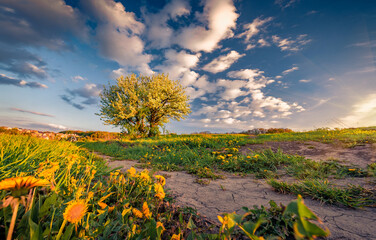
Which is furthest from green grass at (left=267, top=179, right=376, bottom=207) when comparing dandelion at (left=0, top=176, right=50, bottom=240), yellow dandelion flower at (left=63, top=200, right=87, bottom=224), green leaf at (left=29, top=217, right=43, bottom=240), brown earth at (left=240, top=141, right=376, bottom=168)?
dandelion at (left=0, top=176, right=50, bottom=240)

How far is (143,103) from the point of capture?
1956cm

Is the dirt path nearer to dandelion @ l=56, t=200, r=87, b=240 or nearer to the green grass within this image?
the green grass

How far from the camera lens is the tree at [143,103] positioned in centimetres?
1869

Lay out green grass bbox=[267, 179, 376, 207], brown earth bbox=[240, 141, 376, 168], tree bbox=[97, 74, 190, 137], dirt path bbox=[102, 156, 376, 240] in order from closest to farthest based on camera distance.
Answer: dirt path bbox=[102, 156, 376, 240] < green grass bbox=[267, 179, 376, 207] < brown earth bbox=[240, 141, 376, 168] < tree bbox=[97, 74, 190, 137]

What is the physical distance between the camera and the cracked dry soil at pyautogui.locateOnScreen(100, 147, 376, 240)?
5.46 feet

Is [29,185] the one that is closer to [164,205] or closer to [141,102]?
[164,205]

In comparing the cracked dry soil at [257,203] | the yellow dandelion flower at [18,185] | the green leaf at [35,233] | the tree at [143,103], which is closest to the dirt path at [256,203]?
the cracked dry soil at [257,203]

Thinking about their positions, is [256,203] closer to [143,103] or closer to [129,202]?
[129,202]

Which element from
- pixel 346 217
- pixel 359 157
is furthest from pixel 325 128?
pixel 346 217

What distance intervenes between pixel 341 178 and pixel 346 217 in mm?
1804

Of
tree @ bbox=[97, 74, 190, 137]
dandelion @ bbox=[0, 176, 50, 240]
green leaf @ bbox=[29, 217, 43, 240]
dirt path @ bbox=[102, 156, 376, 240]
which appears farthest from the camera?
tree @ bbox=[97, 74, 190, 137]

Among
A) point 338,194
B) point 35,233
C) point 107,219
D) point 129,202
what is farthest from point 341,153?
point 35,233

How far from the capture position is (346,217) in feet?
6.30

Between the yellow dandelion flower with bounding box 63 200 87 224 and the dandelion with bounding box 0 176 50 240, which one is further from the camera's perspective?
the yellow dandelion flower with bounding box 63 200 87 224
